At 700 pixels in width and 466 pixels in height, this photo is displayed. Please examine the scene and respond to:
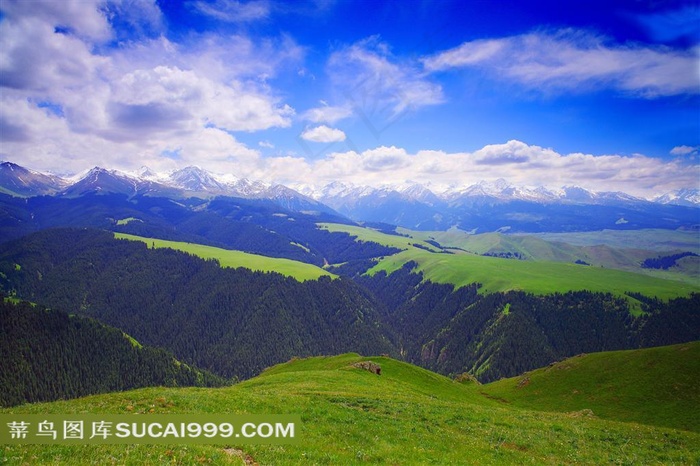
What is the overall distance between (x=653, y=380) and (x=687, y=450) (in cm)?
Result: 5199

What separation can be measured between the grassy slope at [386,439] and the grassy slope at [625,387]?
3213 centimetres

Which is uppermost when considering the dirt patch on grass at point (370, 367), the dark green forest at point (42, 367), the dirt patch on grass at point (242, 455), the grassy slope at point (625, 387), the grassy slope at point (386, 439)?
the dirt patch on grass at point (242, 455)

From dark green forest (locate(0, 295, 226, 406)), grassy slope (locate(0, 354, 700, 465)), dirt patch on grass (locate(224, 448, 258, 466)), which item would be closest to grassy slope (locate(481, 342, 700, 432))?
grassy slope (locate(0, 354, 700, 465))

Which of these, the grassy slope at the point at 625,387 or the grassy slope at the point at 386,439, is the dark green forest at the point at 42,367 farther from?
the grassy slope at the point at 386,439

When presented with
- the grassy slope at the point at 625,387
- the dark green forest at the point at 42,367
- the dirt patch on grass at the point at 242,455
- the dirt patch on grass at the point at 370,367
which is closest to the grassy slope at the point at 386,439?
the dirt patch on grass at the point at 242,455

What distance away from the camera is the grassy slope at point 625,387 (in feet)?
208

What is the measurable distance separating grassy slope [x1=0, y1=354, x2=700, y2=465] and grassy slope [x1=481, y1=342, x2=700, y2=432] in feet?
105

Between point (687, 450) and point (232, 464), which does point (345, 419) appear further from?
point (687, 450)

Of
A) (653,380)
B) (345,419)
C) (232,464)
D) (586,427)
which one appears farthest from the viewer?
(653,380)

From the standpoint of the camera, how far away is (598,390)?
7681cm

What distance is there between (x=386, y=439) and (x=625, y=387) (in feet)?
247

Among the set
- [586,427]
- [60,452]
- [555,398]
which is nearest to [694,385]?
[555,398]

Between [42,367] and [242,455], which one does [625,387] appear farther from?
[42,367]

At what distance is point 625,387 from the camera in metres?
74.0
